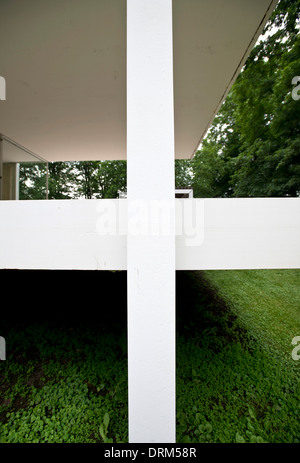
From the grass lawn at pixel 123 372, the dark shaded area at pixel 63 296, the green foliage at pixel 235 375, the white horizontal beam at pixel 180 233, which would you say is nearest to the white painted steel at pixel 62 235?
the white horizontal beam at pixel 180 233

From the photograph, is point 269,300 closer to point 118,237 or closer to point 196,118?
point 196,118

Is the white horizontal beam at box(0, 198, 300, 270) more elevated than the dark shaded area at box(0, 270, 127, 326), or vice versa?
the white horizontal beam at box(0, 198, 300, 270)

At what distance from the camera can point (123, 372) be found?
2.58 m

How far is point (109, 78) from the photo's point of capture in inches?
130

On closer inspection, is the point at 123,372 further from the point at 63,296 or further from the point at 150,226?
the point at 63,296

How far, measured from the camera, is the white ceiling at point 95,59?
2232 mm

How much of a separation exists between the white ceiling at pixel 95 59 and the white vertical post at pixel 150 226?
4.98 feet

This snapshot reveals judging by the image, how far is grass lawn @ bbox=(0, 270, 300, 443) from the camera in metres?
1.99

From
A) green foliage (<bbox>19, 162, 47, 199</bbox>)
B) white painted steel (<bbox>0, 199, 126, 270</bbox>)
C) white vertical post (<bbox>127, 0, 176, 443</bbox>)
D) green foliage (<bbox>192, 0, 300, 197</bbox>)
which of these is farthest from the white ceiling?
green foliage (<bbox>192, 0, 300, 197</bbox>)

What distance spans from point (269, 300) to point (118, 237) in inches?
192

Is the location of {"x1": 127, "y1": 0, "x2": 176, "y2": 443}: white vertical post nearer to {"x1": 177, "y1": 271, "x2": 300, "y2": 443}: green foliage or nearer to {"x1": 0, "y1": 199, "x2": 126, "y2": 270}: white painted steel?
{"x1": 0, "y1": 199, "x2": 126, "y2": 270}: white painted steel

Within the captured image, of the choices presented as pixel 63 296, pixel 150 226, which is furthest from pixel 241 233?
pixel 63 296

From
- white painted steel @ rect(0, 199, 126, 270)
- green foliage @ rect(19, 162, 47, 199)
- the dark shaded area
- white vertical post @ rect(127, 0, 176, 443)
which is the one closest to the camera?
white vertical post @ rect(127, 0, 176, 443)

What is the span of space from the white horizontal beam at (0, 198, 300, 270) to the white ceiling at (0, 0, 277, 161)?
→ 224 cm
